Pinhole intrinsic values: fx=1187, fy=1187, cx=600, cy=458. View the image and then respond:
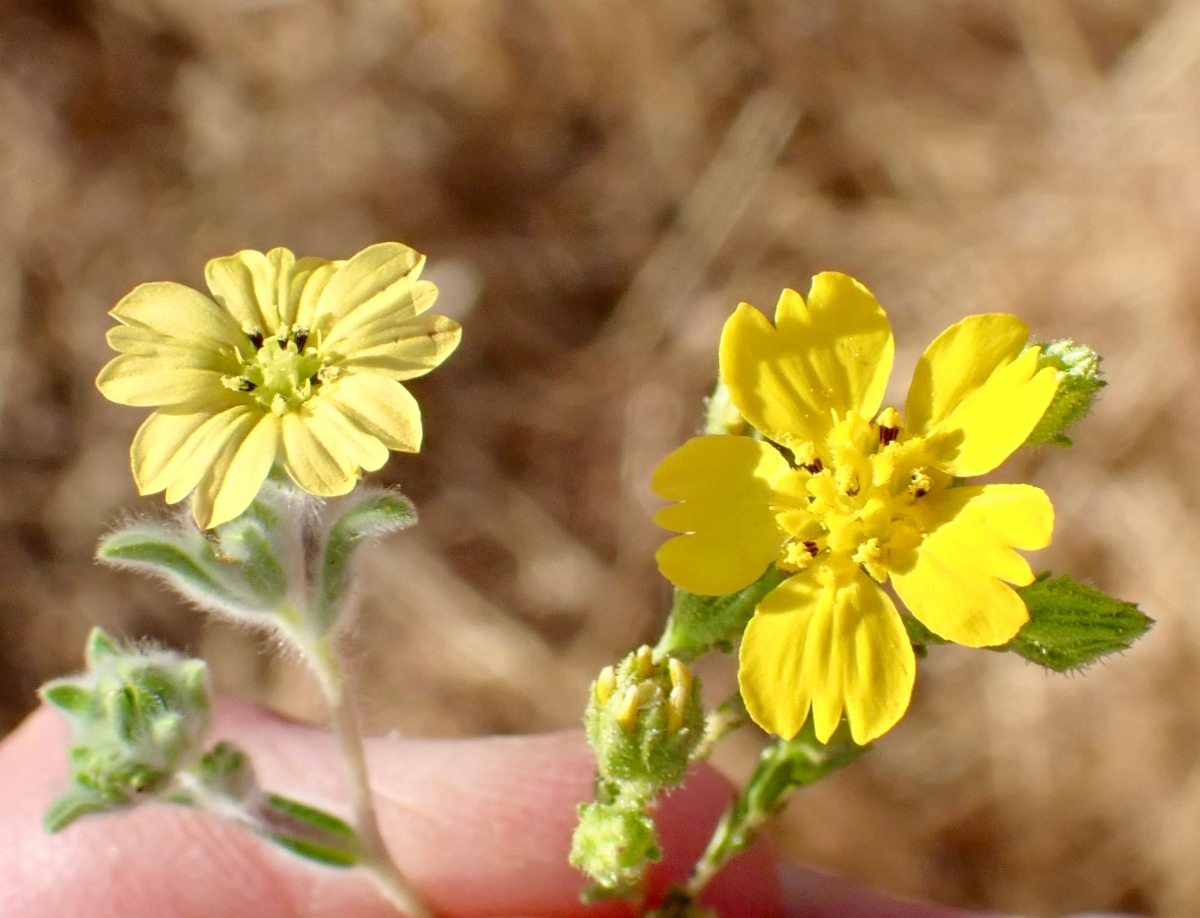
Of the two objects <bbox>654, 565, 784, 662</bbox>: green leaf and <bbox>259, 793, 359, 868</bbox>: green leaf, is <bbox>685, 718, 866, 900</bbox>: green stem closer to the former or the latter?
<bbox>654, 565, 784, 662</bbox>: green leaf

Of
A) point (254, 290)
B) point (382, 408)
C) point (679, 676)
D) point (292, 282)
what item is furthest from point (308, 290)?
point (679, 676)

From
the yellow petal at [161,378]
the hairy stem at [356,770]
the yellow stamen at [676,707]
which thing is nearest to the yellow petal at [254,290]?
the yellow petal at [161,378]

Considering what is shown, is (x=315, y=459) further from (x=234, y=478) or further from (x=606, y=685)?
(x=606, y=685)

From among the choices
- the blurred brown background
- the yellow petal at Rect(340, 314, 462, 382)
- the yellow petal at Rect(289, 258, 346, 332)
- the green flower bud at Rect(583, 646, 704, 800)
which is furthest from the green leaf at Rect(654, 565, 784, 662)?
the blurred brown background

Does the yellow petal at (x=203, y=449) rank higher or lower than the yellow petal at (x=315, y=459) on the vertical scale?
lower

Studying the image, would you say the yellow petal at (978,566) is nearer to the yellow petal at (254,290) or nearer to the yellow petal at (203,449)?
the yellow petal at (203,449)

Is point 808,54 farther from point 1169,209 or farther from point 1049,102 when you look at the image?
point 1169,209
